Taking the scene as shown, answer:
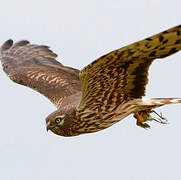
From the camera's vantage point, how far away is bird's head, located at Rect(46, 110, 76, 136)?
9.22 m

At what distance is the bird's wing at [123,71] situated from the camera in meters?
6.98

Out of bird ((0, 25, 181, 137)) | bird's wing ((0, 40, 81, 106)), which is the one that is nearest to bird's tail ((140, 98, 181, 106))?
bird ((0, 25, 181, 137))

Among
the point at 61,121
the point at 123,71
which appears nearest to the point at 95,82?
the point at 123,71

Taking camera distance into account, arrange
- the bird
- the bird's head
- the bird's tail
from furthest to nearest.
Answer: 1. the bird's head
2. the bird's tail
3. the bird

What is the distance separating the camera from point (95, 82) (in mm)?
8242

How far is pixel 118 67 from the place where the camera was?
7812mm

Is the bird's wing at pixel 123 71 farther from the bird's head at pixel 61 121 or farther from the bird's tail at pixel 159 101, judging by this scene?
the bird's head at pixel 61 121

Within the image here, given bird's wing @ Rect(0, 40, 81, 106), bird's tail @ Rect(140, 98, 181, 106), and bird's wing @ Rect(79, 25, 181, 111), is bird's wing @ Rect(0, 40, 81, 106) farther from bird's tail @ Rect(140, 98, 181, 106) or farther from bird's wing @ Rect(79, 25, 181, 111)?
bird's tail @ Rect(140, 98, 181, 106)

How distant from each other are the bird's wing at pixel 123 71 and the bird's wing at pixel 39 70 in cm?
176

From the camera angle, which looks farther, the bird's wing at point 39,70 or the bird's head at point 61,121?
the bird's wing at point 39,70

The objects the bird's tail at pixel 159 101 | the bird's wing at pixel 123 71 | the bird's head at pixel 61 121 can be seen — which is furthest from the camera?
the bird's head at pixel 61 121

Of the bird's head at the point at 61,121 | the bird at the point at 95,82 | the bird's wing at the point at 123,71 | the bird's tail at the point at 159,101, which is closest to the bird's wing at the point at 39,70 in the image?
the bird at the point at 95,82

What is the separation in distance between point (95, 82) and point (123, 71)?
47 cm

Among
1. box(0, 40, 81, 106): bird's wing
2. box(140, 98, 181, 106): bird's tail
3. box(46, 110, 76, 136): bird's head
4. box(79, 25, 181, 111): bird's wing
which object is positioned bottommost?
box(46, 110, 76, 136): bird's head
